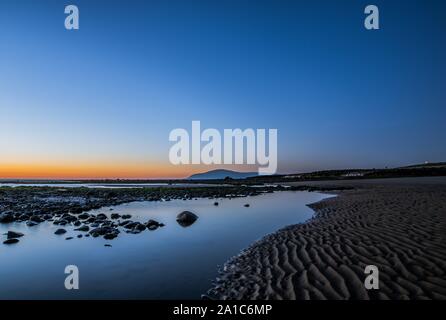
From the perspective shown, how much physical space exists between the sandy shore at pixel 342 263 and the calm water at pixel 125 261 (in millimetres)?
964

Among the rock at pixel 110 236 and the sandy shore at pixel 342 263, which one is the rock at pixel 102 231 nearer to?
the rock at pixel 110 236

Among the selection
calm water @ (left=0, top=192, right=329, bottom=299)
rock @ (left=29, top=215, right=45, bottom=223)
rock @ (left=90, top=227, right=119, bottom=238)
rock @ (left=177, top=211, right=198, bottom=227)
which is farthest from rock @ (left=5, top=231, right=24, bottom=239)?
rock @ (left=177, top=211, right=198, bottom=227)

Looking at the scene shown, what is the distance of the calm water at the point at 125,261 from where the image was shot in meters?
6.70

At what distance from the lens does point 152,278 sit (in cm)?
739

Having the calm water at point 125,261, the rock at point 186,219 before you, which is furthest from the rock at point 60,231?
the rock at point 186,219

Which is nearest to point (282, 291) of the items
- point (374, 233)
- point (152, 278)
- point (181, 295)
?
point (181, 295)

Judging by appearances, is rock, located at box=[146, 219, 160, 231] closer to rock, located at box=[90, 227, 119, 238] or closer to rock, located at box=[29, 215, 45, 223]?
rock, located at box=[90, 227, 119, 238]

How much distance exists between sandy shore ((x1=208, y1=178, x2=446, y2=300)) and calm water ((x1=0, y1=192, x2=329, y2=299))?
96 cm

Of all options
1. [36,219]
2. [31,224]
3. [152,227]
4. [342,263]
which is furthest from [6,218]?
[342,263]
